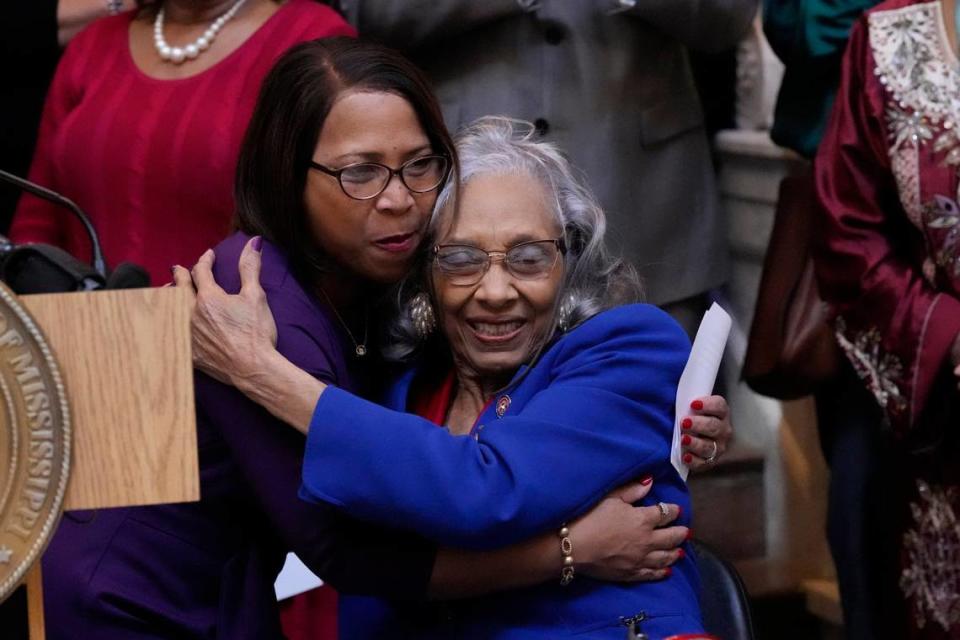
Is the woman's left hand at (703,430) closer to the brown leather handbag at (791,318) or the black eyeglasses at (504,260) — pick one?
the black eyeglasses at (504,260)

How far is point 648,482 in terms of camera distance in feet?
7.42

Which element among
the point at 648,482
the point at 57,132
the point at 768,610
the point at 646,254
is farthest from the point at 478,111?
the point at 768,610

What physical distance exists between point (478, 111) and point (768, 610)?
168 cm

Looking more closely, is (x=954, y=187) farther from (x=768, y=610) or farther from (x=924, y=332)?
(x=768, y=610)

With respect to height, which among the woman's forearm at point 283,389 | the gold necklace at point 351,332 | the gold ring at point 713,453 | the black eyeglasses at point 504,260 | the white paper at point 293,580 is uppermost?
the black eyeglasses at point 504,260

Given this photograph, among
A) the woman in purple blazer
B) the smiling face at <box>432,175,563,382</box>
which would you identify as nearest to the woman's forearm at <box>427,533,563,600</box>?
the woman in purple blazer

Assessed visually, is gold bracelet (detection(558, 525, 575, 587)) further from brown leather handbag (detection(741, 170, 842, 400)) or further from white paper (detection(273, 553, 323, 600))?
brown leather handbag (detection(741, 170, 842, 400))

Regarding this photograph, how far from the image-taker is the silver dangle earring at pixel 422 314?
244 centimetres

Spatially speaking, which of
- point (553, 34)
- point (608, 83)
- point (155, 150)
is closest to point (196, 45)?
point (155, 150)

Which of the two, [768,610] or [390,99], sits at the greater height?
[390,99]

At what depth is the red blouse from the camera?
3078 millimetres

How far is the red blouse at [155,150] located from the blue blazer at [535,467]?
0.96 meters

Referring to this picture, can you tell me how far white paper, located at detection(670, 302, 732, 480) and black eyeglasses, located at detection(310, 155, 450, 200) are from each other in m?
0.45

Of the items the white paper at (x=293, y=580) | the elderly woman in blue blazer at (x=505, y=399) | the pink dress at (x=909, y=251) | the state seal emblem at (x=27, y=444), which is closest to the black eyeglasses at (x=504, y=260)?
the elderly woman in blue blazer at (x=505, y=399)
